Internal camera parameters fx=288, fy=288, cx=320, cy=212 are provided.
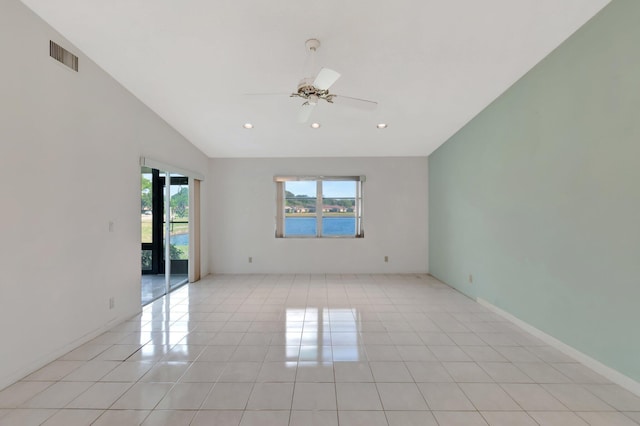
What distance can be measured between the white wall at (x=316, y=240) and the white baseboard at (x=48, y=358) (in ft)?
9.35

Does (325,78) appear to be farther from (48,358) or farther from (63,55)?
(48,358)

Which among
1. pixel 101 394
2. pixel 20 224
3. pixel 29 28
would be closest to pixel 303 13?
pixel 29 28

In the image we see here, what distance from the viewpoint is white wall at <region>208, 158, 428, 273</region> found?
5.86 metres

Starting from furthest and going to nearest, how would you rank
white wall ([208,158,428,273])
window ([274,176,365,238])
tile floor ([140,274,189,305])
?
window ([274,176,365,238]), white wall ([208,158,428,273]), tile floor ([140,274,189,305])

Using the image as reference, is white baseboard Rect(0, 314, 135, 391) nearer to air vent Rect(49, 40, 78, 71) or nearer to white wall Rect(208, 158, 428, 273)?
air vent Rect(49, 40, 78, 71)

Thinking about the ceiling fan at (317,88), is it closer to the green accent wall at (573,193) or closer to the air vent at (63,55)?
the green accent wall at (573,193)

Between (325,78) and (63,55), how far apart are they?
7.75 ft

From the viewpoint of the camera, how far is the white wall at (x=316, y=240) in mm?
5863

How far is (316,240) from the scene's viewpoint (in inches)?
232

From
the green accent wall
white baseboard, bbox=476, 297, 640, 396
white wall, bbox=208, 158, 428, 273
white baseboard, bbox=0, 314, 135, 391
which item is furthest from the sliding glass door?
white baseboard, bbox=476, 297, 640, 396

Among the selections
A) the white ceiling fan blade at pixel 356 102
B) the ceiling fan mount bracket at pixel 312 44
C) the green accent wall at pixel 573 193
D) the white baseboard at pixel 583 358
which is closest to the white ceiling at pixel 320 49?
the ceiling fan mount bracket at pixel 312 44

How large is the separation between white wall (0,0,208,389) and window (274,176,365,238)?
2.94 meters

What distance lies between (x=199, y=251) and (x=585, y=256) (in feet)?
18.0

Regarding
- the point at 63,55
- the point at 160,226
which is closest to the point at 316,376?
the point at 63,55
